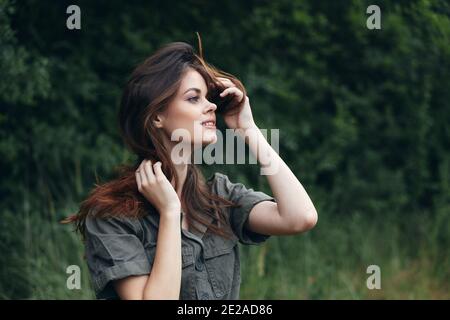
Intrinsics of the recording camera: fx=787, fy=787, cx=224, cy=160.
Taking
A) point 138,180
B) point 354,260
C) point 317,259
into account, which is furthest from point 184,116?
point 354,260

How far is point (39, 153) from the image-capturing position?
5488 millimetres

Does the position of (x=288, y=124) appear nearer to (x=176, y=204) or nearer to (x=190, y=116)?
(x=190, y=116)

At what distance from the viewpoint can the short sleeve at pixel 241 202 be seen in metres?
2.95

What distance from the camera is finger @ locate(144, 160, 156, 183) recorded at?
2.69m

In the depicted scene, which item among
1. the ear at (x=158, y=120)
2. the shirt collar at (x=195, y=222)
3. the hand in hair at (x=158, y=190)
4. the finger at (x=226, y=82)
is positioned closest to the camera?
the hand in hair at (x=158, y=190)

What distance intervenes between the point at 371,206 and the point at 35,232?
2.85 metres

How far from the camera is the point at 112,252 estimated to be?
260 centimetres

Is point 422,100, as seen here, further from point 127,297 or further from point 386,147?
point 127,297

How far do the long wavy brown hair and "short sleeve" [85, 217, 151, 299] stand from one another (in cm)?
4

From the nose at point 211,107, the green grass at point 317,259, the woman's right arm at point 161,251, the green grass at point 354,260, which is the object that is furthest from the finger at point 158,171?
the green grass at point 354,260

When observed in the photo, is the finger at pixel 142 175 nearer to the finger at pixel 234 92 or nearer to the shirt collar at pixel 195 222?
the shirt collar at pixel 195 222

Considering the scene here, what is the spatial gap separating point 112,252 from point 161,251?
17 centimetres

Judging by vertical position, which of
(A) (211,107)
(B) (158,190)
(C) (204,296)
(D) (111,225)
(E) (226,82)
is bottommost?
(C) (204,296)

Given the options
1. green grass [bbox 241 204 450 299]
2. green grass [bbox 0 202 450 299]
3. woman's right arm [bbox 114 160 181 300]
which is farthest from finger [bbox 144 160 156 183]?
green grass [bbox 241 204 450 299]
